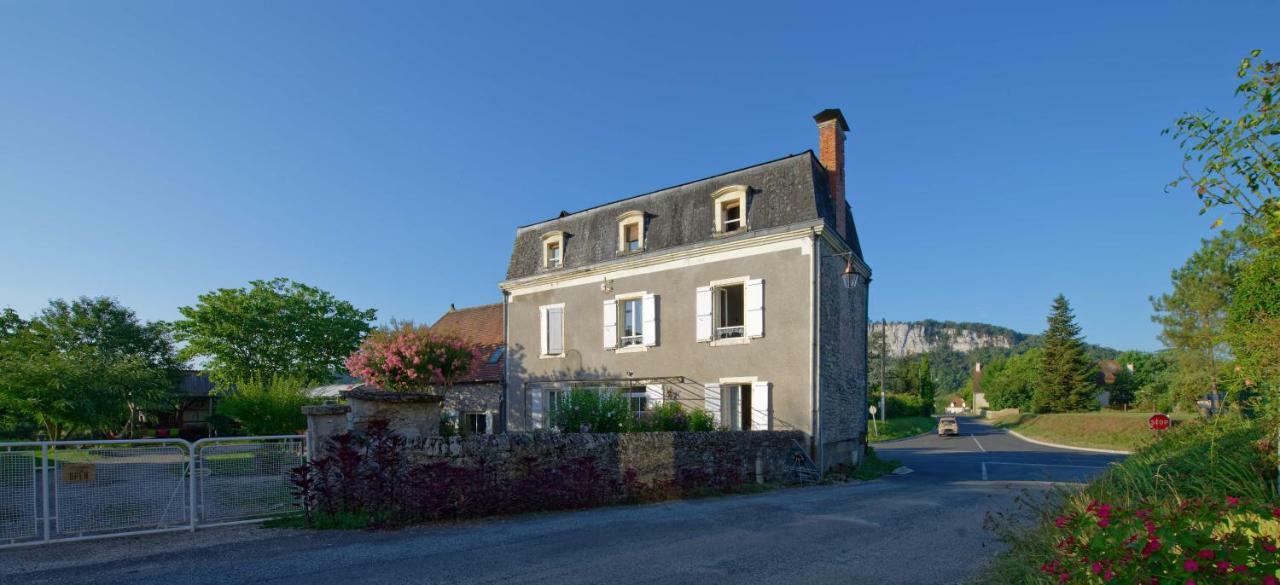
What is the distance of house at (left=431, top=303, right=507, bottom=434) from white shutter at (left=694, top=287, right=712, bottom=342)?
7548 millimetres

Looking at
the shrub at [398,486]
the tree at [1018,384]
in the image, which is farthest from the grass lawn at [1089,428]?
the shrub at [398,486]

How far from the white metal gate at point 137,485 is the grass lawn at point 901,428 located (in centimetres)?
3221

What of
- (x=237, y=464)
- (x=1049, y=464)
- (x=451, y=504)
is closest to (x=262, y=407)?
(x=237, y=464)

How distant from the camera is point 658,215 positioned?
18406mm

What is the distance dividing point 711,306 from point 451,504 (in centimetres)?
950

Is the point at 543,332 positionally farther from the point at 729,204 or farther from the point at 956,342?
the point at 956,342

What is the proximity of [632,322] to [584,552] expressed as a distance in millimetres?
12113

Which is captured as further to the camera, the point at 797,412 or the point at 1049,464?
the point at 1049,464

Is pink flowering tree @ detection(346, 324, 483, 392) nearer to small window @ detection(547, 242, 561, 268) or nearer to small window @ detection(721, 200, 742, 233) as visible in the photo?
small window @ detection(547, 242, 561, 268)

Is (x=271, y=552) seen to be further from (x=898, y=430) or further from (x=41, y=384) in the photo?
(x=898, y=430)

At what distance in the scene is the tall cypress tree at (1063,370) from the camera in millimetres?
42000

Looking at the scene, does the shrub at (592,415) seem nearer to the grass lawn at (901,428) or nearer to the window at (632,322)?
the window at (632,322)

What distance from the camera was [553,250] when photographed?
21.0 metres

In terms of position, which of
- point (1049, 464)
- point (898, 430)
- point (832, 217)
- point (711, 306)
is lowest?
point (898, 430)
